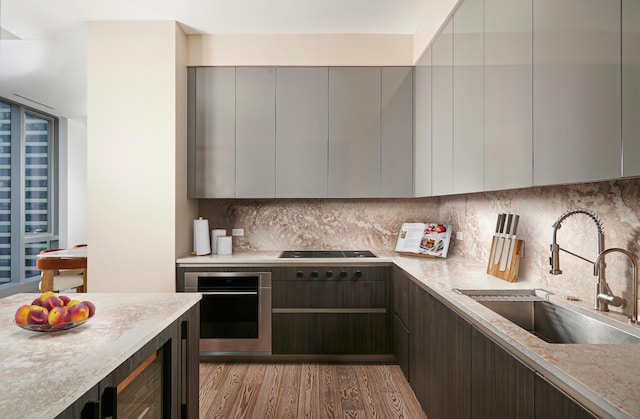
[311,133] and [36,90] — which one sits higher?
[36,90]

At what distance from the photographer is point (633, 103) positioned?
43.4 inches

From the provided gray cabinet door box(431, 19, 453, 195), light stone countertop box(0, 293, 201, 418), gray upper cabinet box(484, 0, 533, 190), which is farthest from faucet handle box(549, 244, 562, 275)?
light stone countertop box(0, 293, 201, 418)

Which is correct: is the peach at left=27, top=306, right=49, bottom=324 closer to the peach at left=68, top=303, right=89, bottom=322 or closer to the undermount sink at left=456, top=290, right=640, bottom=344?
the peach at left=68, top=303, right=89, bottom=322

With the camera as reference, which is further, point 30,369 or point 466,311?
point 466,311

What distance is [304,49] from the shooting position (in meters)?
3.55

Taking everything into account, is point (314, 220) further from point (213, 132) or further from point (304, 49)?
point (304, 49)

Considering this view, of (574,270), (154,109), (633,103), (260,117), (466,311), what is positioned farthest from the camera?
(260,117)

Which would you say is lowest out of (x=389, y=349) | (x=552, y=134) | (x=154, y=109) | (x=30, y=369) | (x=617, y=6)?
(x=389, y=349)

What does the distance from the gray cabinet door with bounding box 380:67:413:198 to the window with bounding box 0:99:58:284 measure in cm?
495

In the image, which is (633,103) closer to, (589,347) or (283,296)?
→ (589,347)

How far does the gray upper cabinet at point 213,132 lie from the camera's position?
3.52 m

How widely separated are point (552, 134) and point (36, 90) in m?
5.61

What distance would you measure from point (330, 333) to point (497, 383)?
2007mm

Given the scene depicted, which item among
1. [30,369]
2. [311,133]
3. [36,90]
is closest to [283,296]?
[311,133]
